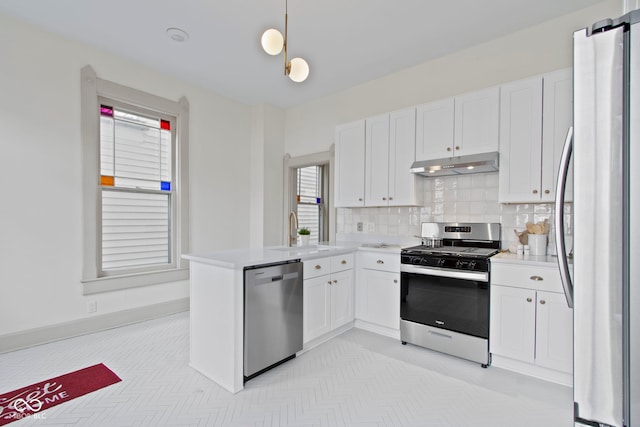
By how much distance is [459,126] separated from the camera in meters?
3.03

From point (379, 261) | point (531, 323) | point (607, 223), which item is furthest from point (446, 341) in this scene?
point (607, 223)

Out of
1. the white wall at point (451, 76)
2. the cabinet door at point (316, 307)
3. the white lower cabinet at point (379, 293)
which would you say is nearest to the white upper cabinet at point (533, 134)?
the white wall at point (451, 76)

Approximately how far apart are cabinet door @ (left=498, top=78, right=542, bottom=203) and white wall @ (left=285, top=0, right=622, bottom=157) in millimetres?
450

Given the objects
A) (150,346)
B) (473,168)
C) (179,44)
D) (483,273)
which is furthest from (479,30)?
(150,346)

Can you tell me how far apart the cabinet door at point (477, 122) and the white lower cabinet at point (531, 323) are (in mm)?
1133

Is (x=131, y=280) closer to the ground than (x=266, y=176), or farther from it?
closer to the ground

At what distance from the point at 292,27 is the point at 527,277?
3.02 meters

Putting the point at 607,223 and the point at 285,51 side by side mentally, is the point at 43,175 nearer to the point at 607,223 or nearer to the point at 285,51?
the point at 285,51

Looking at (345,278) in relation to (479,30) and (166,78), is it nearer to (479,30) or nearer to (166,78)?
(479,30)

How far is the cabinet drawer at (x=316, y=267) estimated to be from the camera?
2758 mm

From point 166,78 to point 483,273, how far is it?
422 centimetres

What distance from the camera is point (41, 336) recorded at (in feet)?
9.73

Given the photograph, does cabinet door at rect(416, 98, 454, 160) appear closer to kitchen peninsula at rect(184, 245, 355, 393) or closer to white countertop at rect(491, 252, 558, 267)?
white countertop at rect(491, 252, 558, 267)

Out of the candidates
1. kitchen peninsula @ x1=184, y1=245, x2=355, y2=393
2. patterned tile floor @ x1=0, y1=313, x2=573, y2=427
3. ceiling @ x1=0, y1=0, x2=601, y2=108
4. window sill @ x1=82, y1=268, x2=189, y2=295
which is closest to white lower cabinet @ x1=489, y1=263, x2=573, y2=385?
patterned tile floor @ x1=0, y1=313, x2=573, y2=427
